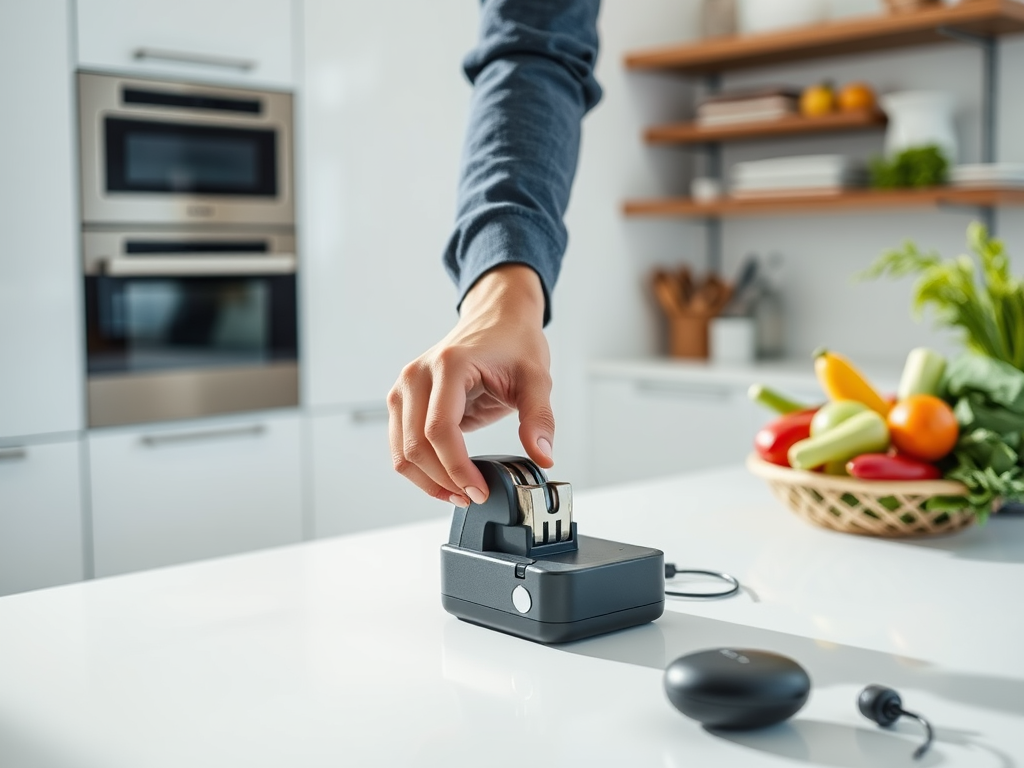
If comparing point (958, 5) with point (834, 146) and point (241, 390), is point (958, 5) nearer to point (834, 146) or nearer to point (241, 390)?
point (834, 146)

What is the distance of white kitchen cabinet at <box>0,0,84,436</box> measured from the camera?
2389 millimetres

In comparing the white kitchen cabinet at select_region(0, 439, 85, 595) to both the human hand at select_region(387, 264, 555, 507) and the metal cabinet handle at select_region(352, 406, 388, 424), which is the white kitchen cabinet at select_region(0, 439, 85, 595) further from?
the human hand at select_region(387, 264, 555, 507)

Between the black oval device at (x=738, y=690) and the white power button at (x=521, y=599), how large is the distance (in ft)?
0.56

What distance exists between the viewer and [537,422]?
35.6 inches

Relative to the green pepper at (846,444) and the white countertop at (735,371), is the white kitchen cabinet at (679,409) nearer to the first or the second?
the white countertop at (735,371)

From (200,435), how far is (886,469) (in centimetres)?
191

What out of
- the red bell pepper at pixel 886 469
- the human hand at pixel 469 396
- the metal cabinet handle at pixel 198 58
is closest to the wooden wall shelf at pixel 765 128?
the metal cabinet handle at pixel 198 58

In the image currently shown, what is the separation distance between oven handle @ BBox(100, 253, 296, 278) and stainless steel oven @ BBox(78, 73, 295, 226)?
0.09 m

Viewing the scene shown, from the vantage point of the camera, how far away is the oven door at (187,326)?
2.57 meters

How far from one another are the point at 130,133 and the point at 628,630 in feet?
6.90

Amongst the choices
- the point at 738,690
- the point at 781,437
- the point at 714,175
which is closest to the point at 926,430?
the point at 781,437

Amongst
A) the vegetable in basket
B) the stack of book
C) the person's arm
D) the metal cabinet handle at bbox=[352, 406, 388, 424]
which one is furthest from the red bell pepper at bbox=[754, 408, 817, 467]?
the stack of book

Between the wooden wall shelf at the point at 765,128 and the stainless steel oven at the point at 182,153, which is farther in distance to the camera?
the wooden wall shelf at the point at 765,128

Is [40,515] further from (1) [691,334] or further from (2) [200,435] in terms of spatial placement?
(1) [691,334]
